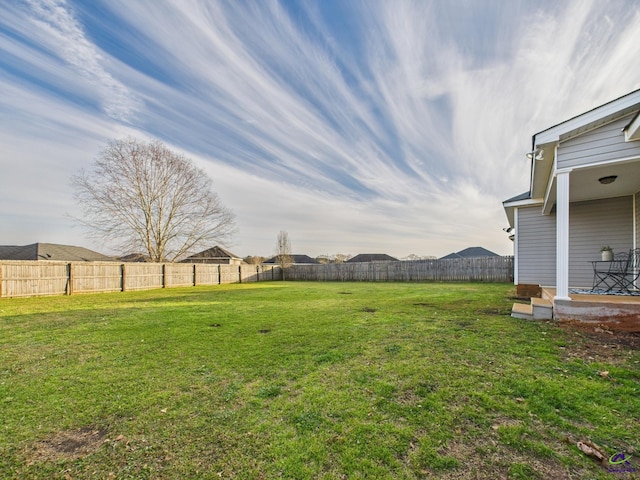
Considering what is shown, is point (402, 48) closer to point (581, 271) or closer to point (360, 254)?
point (581, 271)

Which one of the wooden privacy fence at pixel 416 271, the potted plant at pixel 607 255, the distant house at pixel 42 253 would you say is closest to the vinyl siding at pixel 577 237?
the potted plant at pixel 607 255

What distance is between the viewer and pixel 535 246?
8727mm

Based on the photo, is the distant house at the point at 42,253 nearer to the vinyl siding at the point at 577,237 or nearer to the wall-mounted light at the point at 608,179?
the vinyl siding at the point at 577,237

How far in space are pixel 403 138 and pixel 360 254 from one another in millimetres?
33760

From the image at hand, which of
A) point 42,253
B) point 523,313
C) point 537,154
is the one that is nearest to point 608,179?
point 537,154

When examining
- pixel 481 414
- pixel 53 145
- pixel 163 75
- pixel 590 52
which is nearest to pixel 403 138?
pixel 590 52

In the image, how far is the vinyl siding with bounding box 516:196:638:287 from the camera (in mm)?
7078

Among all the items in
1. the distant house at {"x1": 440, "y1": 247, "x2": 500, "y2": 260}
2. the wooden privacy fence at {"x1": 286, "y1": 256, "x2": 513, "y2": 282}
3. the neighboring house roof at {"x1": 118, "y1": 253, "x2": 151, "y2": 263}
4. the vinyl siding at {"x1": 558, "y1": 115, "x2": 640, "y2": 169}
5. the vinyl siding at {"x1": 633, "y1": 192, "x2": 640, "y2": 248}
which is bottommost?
the wooden privacy fence at {"x1": 286, "y1": 256, "x2": 513, "y2": 282}

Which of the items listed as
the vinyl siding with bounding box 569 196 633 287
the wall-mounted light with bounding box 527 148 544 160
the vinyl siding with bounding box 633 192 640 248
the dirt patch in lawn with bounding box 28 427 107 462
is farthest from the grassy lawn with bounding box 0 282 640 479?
the vinyl siding with bounding box 569 196 633 287

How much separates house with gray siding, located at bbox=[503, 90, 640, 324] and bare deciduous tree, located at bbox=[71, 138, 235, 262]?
777 inches

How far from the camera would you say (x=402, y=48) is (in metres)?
8.30

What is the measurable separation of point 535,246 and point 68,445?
1089 centimetres

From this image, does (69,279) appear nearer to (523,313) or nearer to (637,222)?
(523,313)

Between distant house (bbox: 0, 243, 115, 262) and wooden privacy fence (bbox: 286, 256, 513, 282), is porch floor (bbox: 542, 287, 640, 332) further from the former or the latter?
distant house (bbox: 0, 243, 115, 262)
